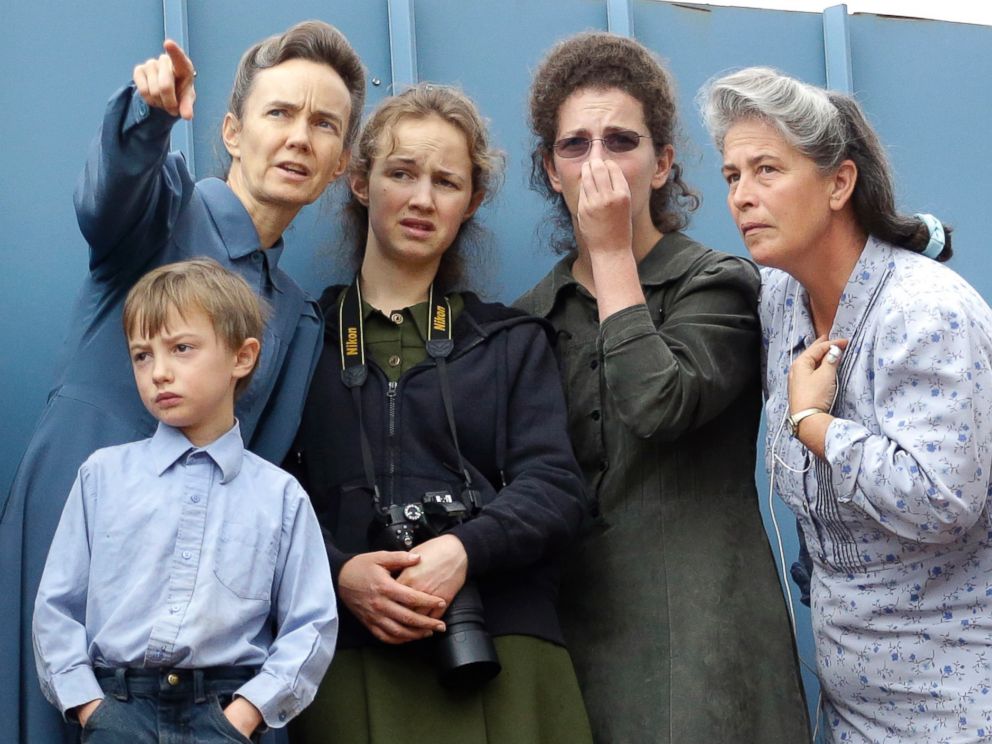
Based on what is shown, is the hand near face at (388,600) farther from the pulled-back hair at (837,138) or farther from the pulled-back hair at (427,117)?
the pulled-back hair at (837,138)

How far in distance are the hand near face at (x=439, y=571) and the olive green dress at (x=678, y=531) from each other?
0.48 metres

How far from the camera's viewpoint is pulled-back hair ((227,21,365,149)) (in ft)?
10.3

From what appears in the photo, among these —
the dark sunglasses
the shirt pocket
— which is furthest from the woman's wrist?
the shirt pocket

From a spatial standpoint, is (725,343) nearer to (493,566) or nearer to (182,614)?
(493,566)

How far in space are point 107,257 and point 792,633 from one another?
5.27 ft

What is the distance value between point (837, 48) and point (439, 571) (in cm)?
205

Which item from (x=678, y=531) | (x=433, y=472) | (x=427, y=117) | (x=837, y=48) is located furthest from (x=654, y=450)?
(x=837, y=48)

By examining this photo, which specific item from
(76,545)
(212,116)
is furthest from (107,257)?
(212,116)

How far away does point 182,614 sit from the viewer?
2416mm

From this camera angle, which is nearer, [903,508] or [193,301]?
[193,301]

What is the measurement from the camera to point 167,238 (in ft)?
9.29

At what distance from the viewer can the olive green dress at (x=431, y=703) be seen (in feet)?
9.29

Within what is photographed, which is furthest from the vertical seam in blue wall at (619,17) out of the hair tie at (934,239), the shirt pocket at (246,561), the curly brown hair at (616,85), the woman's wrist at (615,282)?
the shirt pocket at (246,561)

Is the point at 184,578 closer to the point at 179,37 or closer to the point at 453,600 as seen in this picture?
the point at 453,600
